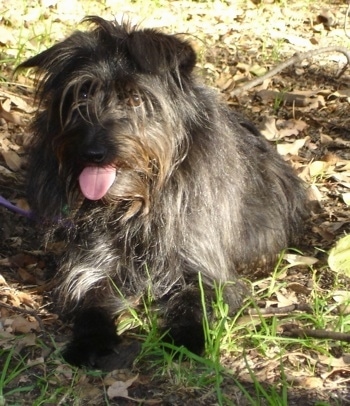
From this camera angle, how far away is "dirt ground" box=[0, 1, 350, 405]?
380 centimetres

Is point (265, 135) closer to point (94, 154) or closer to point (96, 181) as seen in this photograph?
point (96, 181)

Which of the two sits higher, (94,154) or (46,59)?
(46,59)

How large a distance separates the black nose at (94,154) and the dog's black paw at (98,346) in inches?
32.8

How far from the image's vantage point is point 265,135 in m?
6.54

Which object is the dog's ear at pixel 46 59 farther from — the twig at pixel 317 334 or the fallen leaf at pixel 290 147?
the fallen leaf at pixel 290 147

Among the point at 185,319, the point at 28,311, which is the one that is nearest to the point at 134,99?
the point at 185,319

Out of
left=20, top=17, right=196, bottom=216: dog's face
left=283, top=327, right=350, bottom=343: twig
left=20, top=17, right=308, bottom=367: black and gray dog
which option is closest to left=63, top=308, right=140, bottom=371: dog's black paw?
left=20, top=17, right=308, bottom=367: black and gray dog

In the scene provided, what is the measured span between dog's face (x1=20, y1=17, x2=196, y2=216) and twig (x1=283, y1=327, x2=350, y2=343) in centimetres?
100

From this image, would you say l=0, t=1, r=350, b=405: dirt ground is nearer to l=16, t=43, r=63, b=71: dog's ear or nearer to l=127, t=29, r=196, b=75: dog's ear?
l=127, t=29, r=196, b=75: dog's ear

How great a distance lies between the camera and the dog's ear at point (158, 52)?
4039 millimetres

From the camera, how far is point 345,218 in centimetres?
559

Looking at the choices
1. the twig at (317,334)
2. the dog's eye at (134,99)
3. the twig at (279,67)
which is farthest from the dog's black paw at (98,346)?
the twig at (279,67)

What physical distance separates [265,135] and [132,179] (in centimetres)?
261

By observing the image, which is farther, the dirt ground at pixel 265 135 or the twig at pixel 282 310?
the twig at pixel 282 310
